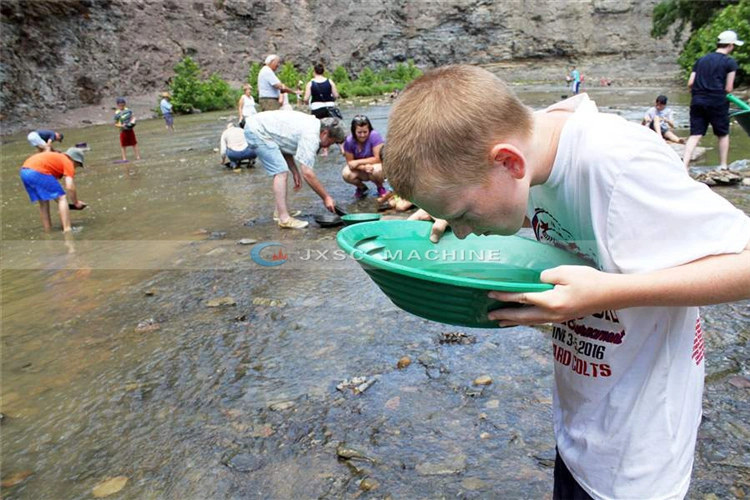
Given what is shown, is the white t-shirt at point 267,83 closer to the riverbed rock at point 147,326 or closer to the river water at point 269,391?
the river water at point 269,391

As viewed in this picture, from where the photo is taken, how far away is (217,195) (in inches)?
288

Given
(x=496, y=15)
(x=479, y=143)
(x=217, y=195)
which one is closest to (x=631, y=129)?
(x=479, y=143)

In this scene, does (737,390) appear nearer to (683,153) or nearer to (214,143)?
(683,153)

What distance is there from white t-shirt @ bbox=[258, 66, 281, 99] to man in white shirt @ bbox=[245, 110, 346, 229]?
4377mm

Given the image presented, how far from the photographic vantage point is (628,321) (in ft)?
3.48

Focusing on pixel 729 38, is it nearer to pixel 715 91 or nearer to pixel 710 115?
pixel 715 91

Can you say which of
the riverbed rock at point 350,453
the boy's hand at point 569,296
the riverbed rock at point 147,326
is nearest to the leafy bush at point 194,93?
the riverbed rock at point 147,326

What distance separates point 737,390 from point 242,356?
2.30 m

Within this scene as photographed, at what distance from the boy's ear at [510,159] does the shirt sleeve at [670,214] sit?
0.54 ft

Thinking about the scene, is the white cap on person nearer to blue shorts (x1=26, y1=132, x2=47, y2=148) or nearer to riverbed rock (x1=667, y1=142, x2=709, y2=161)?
riverbed rock (x1=667, y1=142, x2=709, y2=161)

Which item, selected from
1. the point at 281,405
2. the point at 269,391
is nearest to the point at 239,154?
the point at 269,391

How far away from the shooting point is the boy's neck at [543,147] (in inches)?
41.5

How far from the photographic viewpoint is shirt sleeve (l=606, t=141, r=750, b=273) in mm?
917

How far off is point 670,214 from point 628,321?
24 centimetres
